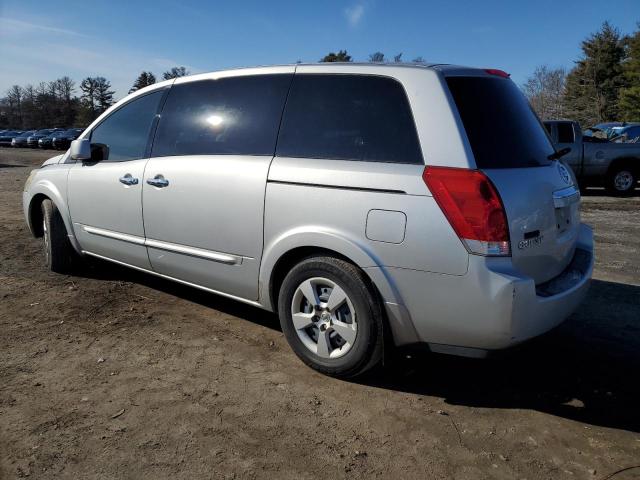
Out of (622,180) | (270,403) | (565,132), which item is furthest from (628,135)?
(270,403)

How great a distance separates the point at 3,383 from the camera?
3.06 metres

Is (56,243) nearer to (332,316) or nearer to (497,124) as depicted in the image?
(332,316)

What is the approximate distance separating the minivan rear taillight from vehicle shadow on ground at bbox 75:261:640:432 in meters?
0.59

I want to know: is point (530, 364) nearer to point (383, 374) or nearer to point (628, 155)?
point (383, 374)

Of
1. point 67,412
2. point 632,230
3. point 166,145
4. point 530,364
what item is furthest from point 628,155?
point 67,412

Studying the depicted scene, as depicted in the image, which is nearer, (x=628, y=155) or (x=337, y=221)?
(x=337, y=221)

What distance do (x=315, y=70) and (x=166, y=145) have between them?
1390mm

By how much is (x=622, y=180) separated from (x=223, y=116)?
12795mm

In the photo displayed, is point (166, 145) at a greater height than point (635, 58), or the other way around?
point (635, 58)

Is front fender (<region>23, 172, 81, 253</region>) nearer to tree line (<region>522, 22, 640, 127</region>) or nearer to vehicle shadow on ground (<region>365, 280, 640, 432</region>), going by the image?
vehicle shadow on ground (<region>365, 280, 640, 432</region>)

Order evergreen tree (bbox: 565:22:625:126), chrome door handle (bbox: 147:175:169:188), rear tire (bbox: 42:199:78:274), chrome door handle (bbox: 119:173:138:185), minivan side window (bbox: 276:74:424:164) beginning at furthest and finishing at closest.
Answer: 1. evergreen tree (bbox: 565:22:625:126)
2. rear tire (bbox: 42:199:78:274)
3. chrome door handle (bbox: 119:173:138:185)
4. chrome door handle (bbox: 147:175:169:188)
5. minivan side window (bbox: 276:74:424:164)

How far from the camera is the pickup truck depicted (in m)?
13.2

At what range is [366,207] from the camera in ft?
9.45

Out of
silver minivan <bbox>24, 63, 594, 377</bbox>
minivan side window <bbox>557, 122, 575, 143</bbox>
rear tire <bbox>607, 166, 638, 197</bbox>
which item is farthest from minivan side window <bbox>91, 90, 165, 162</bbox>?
rear tire <bbox>607, 166, 638, 197</bbox>
